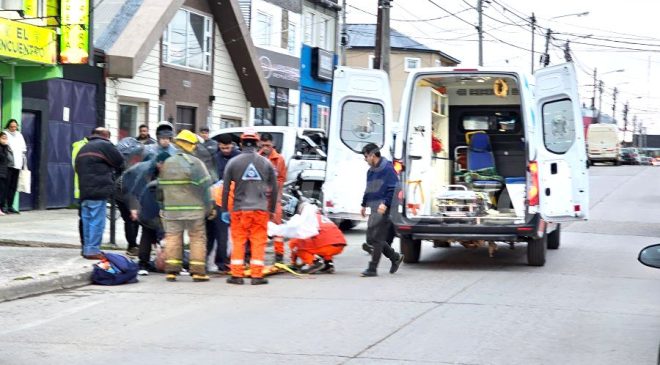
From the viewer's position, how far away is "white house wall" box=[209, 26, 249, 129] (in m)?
28.6

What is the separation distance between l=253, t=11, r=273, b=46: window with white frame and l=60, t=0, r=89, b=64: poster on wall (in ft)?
42.8

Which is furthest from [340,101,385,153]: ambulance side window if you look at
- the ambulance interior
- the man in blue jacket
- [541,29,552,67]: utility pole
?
[541,29,552,67]: utility pole

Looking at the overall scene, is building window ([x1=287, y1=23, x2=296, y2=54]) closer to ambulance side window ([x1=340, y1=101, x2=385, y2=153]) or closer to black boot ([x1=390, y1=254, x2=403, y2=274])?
ambulance side window ([x1=340, y1=101, x2=385, y2=153])

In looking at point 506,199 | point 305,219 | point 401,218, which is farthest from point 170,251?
point 506,199

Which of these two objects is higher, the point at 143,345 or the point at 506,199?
the point at 506,199

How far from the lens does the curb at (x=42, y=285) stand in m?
11.0

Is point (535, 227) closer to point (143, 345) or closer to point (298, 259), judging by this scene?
point (298, 259)

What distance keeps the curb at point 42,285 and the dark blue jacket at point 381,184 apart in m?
3.66

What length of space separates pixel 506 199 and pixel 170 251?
5.37 m

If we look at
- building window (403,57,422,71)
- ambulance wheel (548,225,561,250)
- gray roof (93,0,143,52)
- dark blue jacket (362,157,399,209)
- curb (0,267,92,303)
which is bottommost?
curb (0,267,92,303)

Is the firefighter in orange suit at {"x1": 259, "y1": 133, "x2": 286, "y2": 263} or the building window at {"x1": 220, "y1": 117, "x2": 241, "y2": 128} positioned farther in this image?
the building window at {"x1": 220, "y1": 117, "x2": 241, "y2": 128}

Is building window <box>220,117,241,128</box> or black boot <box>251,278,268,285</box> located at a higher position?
building window <box>220,117,241,128</box>

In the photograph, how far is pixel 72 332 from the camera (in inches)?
354

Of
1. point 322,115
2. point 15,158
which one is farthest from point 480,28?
point 15,158
